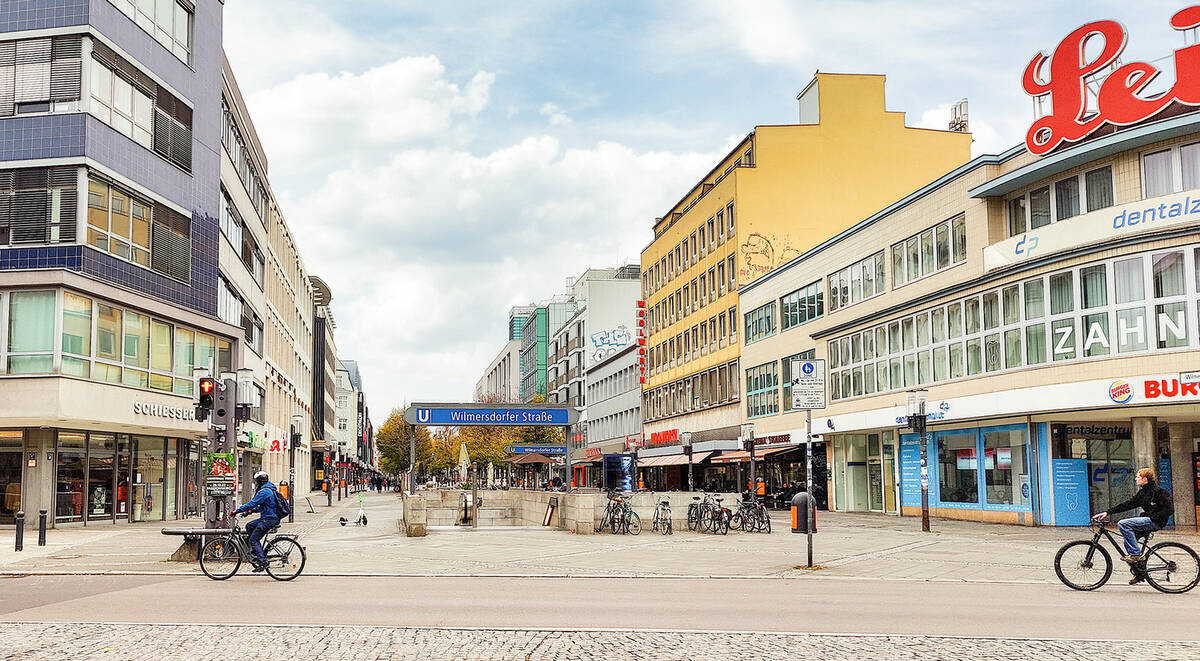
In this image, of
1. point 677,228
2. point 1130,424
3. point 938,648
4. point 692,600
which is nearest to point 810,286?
point 1130,424

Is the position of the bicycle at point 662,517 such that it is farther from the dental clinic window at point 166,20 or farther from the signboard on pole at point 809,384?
the dental clinic window at point 166,20

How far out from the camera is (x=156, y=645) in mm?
10695

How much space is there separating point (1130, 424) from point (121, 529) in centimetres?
2888

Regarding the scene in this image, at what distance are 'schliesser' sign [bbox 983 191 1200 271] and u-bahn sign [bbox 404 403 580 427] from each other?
44.9 ft

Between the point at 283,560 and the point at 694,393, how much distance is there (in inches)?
2029

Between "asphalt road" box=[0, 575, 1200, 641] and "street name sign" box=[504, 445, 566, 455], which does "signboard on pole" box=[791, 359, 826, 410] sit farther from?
"street name sign" box=[504, 445, 566, 455]

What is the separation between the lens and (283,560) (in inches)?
704

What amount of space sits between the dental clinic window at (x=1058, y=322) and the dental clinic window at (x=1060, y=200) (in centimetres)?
173

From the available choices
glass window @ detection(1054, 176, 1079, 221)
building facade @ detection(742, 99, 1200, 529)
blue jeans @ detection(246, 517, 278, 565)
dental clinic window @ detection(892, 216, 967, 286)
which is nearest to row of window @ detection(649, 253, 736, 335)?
building facade @ detection(742, 99, 1200, 529)

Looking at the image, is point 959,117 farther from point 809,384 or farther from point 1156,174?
point 809,384

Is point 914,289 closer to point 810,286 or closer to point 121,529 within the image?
point 810,286

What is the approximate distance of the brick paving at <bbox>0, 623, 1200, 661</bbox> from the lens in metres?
10.2

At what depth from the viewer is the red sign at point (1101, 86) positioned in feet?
90.2

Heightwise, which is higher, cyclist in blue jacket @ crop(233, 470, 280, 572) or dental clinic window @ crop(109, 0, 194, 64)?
dental clinic window @ crop(109, 0, 194, 64)
